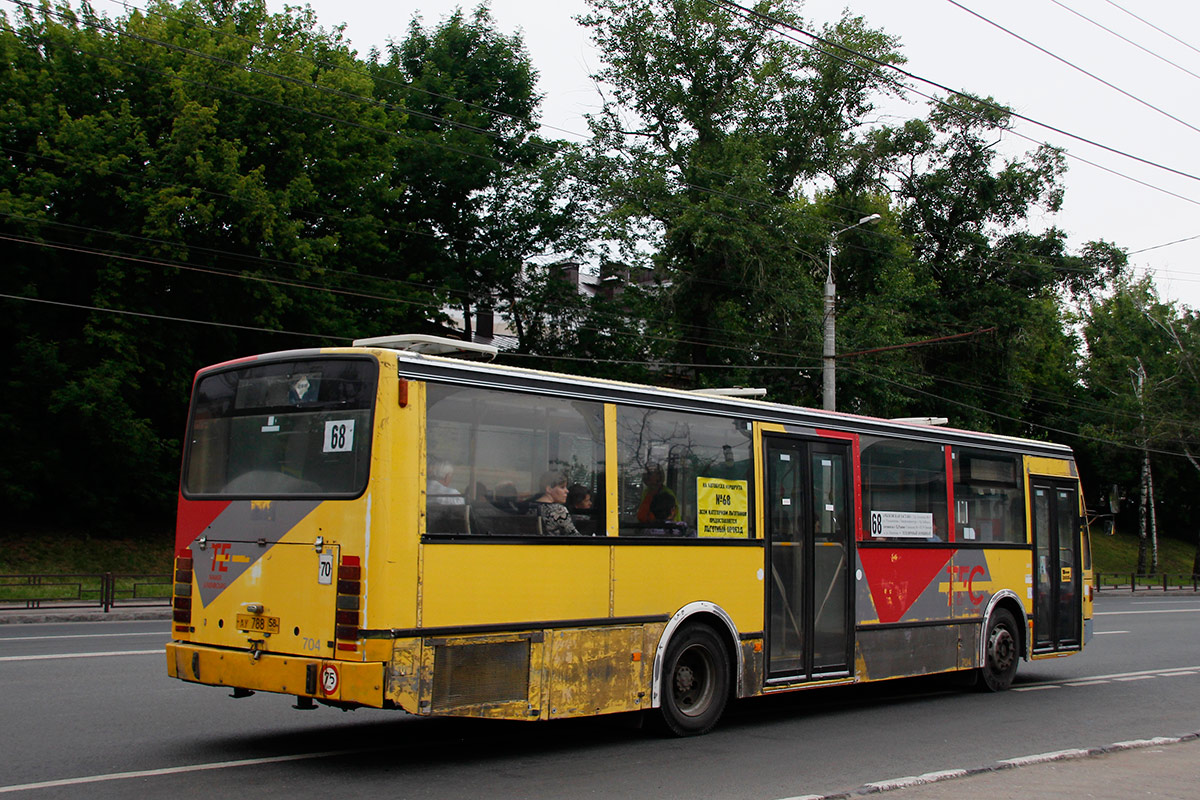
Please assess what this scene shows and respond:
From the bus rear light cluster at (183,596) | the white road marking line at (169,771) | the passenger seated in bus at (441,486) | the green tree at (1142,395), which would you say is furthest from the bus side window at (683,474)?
the green tree at (1142,395)

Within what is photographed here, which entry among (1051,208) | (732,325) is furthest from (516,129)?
(1051,208)

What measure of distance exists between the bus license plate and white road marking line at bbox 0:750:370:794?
92cm

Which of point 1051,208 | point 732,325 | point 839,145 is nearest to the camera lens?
point 732,325

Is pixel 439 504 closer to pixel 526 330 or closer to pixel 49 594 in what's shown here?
pixel 49 594

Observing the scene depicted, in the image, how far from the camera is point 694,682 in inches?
393

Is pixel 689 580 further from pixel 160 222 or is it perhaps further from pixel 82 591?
pixel 160 222

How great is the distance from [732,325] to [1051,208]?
21.0 metres

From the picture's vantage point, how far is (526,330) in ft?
137

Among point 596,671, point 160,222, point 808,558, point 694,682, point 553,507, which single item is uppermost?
point 160,222

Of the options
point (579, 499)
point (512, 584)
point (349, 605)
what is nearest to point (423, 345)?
point (579, 499)

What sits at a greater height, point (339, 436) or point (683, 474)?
point (339, 436)

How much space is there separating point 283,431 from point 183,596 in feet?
5.27

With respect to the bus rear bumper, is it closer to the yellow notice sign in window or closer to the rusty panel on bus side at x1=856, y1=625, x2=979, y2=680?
the yellow notice sign in window

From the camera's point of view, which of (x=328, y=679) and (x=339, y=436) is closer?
(x=328, y=679)
